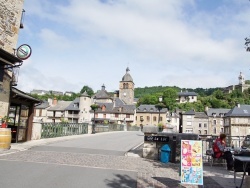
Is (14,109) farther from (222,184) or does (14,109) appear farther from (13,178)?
(222,184)

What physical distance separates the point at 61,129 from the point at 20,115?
8.20 m

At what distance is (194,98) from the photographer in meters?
127

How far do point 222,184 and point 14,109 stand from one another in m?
12.4

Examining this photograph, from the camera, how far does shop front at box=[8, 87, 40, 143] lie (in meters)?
14.5

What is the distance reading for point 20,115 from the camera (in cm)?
1531

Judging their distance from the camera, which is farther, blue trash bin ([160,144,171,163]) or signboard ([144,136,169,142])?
signboard ([144,136,169,142])

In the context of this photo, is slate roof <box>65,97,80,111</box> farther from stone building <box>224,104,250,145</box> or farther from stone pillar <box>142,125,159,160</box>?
stone pillar <box>142,125,159,160</box>

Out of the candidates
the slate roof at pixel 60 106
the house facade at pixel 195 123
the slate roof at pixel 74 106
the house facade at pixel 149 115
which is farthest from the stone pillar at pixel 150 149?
the house facade at pixel 149 115

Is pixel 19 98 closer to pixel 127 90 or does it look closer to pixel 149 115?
pixel 149 115

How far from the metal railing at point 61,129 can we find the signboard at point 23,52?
6133 mm

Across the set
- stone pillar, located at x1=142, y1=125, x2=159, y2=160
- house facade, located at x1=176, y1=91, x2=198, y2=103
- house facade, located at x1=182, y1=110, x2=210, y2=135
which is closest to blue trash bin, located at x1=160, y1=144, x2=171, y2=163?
stone pillar, located at x1=142, y1=125, x2=159, y2=160

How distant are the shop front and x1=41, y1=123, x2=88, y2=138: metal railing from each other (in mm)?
3093

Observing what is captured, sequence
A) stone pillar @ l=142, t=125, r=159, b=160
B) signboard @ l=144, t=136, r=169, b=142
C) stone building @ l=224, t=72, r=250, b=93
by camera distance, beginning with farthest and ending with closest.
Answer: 1. stone building @ l=224, t=72, r=250, b=93
2. stone pillar @ l=142, t=125, r=159, b=160
3. signboard @ l=144, t=136, r=169, b=142

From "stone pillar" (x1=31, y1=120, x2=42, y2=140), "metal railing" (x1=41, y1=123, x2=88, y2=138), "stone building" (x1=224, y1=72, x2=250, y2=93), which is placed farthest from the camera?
"stone building" (x1=224, y1=72, x2=250, y2=93)
